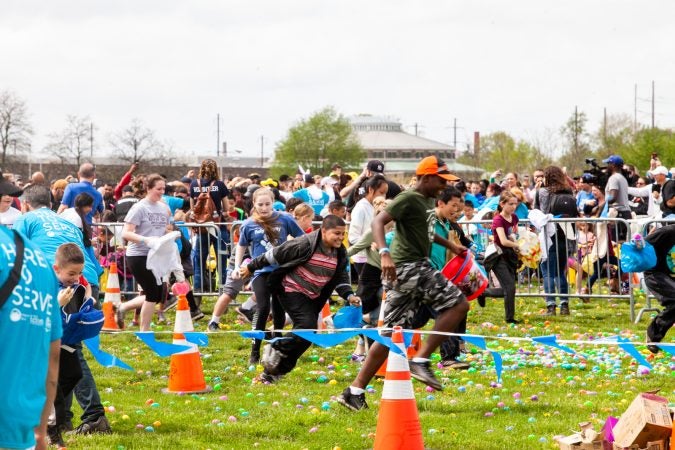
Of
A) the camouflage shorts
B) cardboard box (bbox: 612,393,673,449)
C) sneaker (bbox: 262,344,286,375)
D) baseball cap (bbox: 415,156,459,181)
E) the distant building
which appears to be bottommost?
sneaker (bbox: 262,344,286,375)

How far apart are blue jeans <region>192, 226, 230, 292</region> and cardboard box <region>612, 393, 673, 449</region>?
32.4 ft

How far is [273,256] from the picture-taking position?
968cm

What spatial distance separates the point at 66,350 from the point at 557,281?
9.48 m

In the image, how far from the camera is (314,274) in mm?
9609

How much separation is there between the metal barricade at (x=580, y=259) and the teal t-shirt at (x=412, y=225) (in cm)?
651

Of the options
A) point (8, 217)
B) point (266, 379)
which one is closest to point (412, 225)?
point (266, 379)

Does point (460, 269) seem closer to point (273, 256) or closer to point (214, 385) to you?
point (273, 256)

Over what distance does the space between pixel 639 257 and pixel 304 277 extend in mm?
3238

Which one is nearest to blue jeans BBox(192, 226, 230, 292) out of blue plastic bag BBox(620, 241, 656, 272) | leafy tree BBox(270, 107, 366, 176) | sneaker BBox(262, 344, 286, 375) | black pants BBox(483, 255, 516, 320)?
black pants BBox(483, 255, 516, 320)

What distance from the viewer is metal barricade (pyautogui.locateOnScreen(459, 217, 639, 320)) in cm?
1504

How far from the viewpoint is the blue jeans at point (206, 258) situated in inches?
625

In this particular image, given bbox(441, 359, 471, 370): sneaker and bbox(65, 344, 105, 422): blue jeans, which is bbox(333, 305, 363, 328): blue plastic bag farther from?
bbox(65, 344, 105, 422): blue jeans

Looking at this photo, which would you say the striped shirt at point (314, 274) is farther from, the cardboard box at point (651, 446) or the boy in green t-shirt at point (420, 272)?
the cardboard box at point (651, 446)

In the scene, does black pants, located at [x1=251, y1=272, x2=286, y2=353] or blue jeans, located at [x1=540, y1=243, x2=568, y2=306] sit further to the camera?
blue jeans, located at [x1=540, y1=243, x2=568, y2=306]
